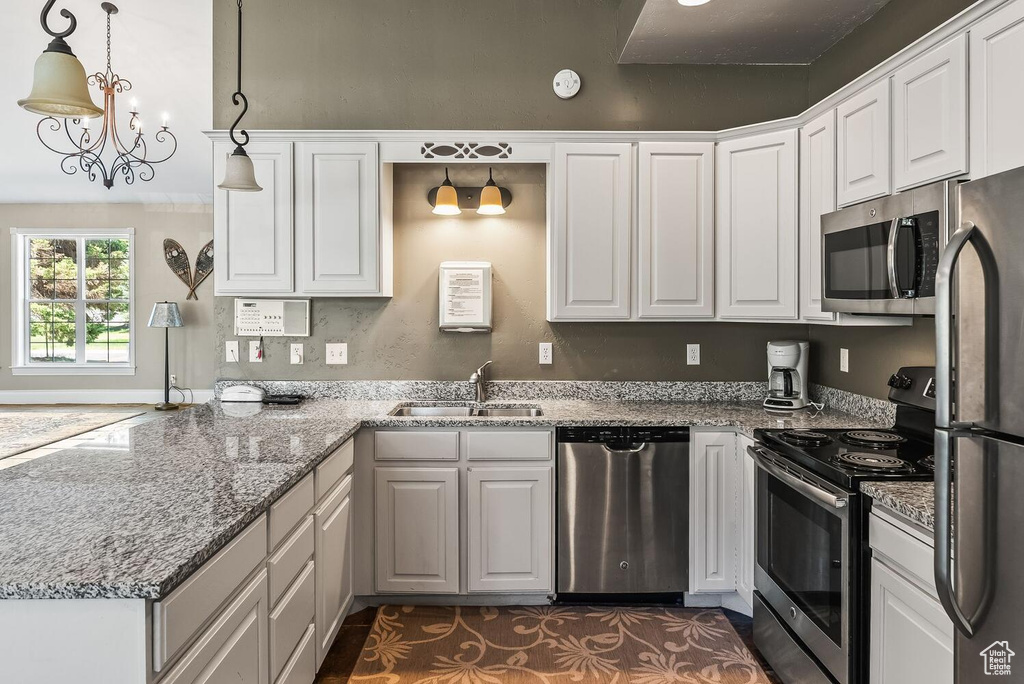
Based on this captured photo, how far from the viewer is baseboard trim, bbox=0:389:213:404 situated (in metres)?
7.59

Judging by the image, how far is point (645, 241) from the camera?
3.10 m

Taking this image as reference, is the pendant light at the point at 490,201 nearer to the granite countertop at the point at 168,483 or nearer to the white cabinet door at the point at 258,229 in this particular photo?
the white cabinet door at the point at 258,229

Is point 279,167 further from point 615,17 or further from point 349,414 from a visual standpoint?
point 615,17

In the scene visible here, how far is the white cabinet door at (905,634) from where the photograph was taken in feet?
4.76

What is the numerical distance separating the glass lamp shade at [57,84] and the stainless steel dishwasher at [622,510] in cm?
212

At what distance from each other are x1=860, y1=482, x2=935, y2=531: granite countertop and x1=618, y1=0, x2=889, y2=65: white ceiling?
2.11 metres

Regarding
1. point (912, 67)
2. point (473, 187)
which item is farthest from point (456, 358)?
point (912, 67)

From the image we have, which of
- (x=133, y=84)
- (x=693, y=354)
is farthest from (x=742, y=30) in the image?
(x=133, y=84)

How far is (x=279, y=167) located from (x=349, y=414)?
1.31 m

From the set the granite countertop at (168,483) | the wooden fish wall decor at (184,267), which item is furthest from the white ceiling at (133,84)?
the granite countertop at (168,483)

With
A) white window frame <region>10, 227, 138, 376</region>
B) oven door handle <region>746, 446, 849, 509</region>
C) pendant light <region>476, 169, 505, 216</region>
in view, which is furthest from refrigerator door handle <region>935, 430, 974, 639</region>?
white window frame <region>10, 227, 138, 376</region>

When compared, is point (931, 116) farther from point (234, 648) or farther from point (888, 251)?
point (234, 648)

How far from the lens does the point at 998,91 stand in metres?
1.71

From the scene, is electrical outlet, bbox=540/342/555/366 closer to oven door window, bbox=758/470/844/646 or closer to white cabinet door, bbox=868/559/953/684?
oven door window, bbox=758/470/844/646
